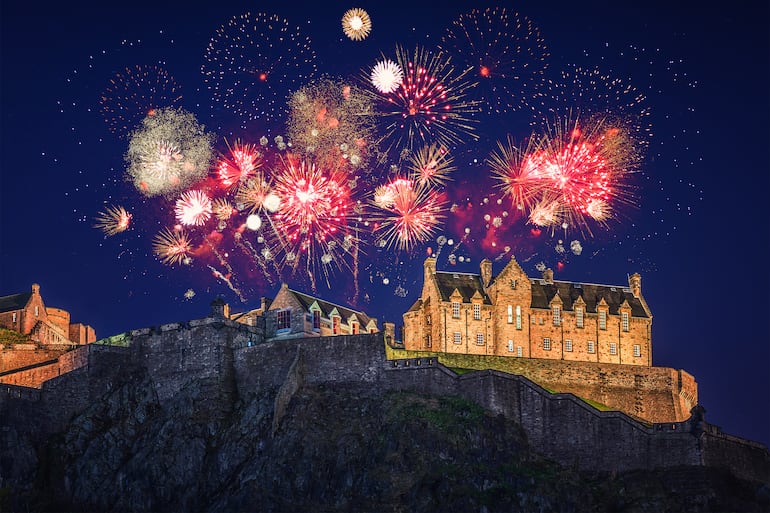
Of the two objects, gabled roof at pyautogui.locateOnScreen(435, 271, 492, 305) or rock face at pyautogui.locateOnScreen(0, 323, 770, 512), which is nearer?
rock face at pyautogui.locateOnScreen(0, 323, 770, 512)

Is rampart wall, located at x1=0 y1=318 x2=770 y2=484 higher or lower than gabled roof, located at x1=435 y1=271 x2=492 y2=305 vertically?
lower

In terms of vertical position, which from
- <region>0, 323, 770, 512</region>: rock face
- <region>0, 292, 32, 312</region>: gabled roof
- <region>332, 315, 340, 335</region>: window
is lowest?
<region>0, 323, 770, 512</region>: rock face

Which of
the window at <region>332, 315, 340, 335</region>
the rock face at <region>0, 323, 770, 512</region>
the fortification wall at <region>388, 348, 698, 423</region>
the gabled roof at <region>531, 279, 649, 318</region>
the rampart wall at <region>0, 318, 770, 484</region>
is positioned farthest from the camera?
the gabled roof at <region>531, 279, 649, 318</region>

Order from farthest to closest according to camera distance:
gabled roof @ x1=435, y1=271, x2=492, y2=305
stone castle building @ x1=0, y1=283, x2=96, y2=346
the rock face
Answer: stone castle building @ x1=0, y1=283, x2=96, y2=346, gabled roof @ x1=435, y1=271, x2=492, y2=305, the rock face

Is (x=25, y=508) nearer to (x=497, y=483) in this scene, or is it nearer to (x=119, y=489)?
(x=119, y=489)

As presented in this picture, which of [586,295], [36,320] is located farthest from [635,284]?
[36,320]

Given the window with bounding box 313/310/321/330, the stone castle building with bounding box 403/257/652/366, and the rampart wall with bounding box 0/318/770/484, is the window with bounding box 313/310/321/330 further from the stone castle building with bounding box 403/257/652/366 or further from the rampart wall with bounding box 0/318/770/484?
the stone castle building with bounding box 403/257/652/366

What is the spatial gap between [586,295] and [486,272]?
30.5 ft

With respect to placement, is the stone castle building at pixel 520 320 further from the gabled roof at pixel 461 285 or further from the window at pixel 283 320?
the window at pixel 283 320

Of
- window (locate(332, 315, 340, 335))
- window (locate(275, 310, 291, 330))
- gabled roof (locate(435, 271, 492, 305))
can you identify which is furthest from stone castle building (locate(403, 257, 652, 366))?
window (locate(275, 310, 291, 330))


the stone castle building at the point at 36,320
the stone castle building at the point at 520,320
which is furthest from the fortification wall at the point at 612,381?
the stone castle building at the point at 36,320

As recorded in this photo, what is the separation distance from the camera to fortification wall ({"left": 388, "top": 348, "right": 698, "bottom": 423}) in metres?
112

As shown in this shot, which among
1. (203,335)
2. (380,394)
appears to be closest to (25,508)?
(203,335)

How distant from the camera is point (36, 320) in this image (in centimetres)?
13125
